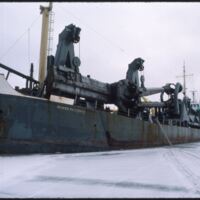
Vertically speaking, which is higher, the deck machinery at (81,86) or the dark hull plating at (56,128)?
the deck machinery at (81,86)

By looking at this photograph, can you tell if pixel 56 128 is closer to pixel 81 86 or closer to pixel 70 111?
pixel 70 111

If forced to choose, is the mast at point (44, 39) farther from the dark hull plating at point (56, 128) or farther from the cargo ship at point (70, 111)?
the dark hull plating at point (56, 128)

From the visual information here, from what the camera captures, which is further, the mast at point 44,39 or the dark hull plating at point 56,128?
the mast at point 44,39

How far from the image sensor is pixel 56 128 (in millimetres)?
11648

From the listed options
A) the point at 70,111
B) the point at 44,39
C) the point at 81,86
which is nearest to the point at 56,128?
the point at 70,111

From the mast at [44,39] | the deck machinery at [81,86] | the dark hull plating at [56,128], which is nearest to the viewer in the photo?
the dark hull plating at [56,128]

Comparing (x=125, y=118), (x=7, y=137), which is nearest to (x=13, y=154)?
(x=7, y=137)

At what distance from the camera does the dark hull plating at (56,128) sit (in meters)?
10.1

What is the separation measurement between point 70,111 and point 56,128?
1.08 m

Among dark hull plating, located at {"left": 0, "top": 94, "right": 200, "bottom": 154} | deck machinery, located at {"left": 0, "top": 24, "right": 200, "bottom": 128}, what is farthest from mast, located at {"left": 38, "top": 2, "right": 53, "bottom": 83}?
dark hull plating, located at {"left": 0, "top": 94, "right": 200, "bottom": 154}

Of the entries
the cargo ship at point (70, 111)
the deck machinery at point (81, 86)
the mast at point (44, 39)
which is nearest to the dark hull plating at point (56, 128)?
the cargo ship at point (70, 111)

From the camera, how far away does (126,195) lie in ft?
12.6

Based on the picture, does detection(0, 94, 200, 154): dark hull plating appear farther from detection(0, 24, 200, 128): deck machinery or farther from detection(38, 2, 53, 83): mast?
detection(38, 2, 53, 83): mast

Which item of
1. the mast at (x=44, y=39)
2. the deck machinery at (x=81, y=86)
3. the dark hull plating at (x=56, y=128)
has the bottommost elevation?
the dark hull plating at (x=56, y=128)
